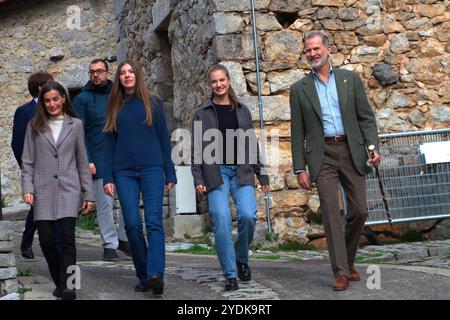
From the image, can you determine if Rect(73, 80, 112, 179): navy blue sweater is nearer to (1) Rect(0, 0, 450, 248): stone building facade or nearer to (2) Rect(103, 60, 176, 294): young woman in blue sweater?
(2) Rect(103, 60, 176, 294): young woman in blue sweater

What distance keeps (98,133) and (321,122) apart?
2.25m

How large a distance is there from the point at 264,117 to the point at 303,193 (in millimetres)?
867

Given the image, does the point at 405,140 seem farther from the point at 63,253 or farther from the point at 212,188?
the point at 63,253

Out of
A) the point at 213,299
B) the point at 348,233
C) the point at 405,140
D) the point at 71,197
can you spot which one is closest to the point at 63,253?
the point at 71,197

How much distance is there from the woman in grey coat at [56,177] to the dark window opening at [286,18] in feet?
12.0

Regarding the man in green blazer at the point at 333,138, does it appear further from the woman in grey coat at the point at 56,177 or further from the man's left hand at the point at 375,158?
the woman in grey coat at the point at 56,177

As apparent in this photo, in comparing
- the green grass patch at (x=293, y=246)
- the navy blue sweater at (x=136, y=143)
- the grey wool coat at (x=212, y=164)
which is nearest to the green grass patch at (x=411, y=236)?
the green grass patch at (x=293, y=246)

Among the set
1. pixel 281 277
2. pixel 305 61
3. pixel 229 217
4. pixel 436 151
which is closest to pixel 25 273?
pixel 229 217

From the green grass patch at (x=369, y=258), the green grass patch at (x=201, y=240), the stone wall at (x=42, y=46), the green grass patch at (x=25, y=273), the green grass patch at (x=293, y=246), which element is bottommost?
the green grass patch at (x=369, y=258)

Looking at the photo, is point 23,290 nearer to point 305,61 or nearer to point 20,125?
point 20,125

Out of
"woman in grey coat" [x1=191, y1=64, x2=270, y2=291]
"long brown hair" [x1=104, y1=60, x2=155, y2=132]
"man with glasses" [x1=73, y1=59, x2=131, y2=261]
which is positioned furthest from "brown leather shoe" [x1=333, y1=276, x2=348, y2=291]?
"man with glasses" [x1=73, y1=59, x2=131, y2=261]

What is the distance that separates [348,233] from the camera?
5547mm

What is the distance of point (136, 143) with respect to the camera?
5.36 m

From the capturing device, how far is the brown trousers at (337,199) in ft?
17.5
